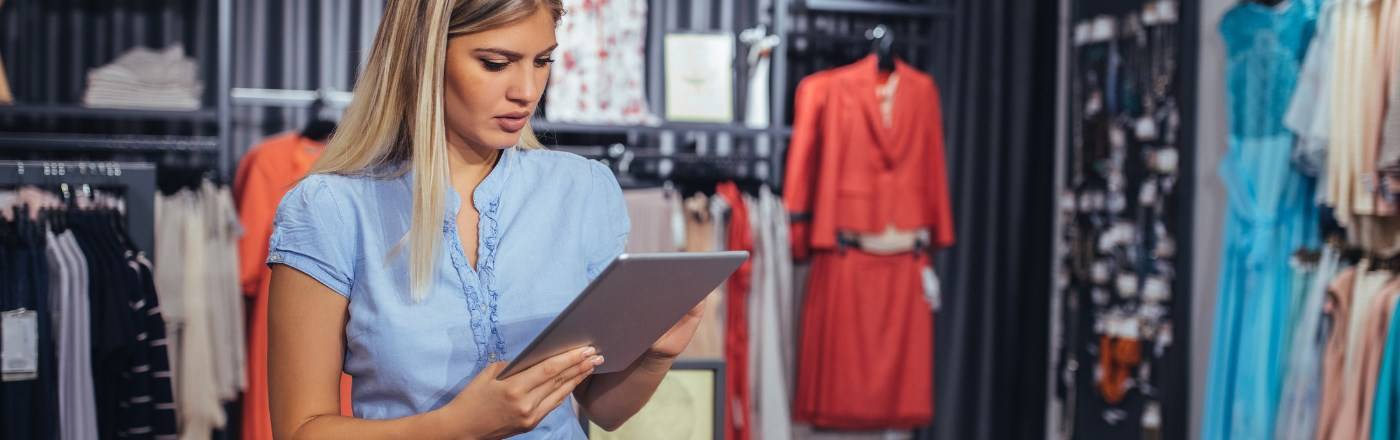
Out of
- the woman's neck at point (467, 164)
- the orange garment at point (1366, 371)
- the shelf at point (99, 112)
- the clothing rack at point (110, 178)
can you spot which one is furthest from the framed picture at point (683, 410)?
the shelf at point (99, 112)

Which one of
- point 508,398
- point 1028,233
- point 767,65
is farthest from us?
point 1028,233

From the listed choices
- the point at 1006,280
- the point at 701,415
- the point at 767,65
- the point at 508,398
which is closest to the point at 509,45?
the point at 508,398

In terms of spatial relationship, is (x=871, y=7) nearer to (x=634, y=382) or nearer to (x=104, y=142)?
(x=104, y=142)

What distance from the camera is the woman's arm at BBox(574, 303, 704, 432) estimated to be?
4.34 feet

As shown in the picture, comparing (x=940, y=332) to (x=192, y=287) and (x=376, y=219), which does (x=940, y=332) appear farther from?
(x=376, y=219)

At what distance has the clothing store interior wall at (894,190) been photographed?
299cm

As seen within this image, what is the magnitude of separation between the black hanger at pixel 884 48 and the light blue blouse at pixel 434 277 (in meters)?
3.07

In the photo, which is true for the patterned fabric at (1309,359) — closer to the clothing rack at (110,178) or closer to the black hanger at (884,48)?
the black hanger at (884,48)

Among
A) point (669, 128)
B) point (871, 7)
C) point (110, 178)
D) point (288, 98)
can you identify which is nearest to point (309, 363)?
point (110, 178)

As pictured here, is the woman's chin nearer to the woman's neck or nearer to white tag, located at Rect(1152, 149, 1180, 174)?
the woman's neck

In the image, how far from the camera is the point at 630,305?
116 cm

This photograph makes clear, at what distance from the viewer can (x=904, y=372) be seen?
4.23 m

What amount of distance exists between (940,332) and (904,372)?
0.52 m

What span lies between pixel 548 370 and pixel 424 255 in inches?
6.6
